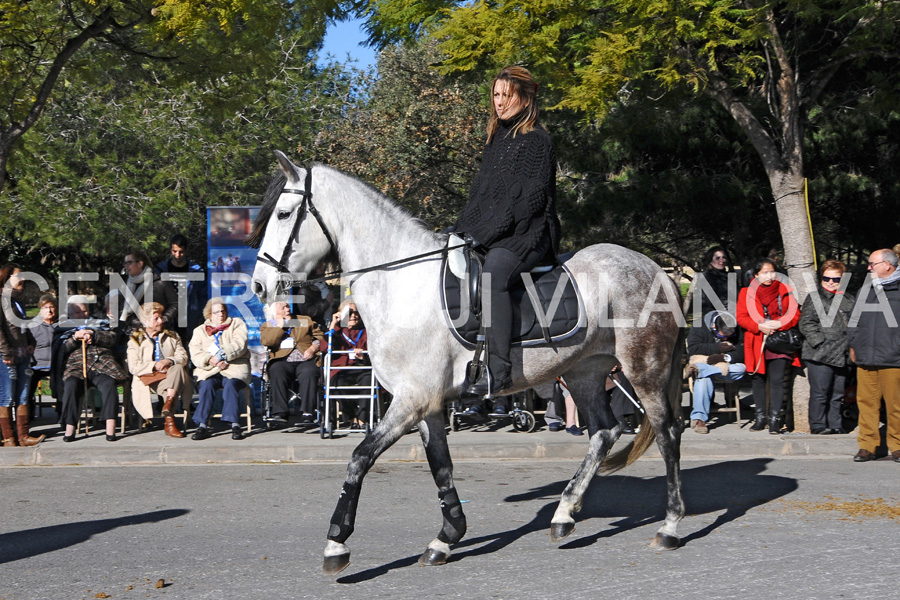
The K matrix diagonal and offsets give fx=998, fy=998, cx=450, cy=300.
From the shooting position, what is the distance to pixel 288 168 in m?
6.05

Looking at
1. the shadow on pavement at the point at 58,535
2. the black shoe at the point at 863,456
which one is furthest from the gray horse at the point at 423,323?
the black shoe at the point at 863,456

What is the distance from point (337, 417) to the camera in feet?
39.8

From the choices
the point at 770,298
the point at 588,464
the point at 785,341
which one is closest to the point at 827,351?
the point at 785,341

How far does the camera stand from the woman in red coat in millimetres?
11562

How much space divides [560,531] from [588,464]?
61cm

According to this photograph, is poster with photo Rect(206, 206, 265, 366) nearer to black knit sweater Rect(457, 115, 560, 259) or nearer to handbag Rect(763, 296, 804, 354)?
handbag Rect(763, 296, 804, 354)

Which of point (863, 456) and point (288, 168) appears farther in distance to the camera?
point (863, 456)

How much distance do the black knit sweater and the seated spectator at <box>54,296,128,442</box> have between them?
22.5 ft

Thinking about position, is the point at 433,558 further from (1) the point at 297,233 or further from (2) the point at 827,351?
(2) the point at 827,351

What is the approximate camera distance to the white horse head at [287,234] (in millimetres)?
6016

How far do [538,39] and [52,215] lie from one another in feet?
62.5

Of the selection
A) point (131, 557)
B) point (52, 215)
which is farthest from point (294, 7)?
point (52, 215)

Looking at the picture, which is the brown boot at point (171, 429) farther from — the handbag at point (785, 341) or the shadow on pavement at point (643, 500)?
the handbag at point (785, 341)

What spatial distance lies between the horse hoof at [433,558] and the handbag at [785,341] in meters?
6.84
